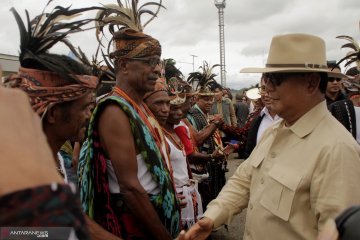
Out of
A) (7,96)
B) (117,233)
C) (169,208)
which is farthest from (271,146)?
(7,96)

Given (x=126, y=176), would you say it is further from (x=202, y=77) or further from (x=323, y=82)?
(x=202, y=77)

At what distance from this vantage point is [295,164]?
205 centimetres

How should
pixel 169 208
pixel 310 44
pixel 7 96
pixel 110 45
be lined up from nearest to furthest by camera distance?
1. pixel 7 96
2. pixel 310 44
3. pixel 169 208
4. pixel 110 45

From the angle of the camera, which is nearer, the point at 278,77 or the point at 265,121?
the point at 278,77

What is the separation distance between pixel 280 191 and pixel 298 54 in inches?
33.4

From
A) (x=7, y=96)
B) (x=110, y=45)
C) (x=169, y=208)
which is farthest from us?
(x=110, y=45)

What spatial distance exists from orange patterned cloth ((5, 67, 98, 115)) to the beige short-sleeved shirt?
1167 millimetres

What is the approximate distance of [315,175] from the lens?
192 centimetres

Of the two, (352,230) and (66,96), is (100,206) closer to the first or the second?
(66,96)

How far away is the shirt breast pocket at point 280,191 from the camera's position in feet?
6.49

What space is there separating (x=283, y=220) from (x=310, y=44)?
1.08m

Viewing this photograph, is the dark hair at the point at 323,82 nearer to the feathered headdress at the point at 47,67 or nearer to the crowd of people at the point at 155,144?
the crowd of people at the point at 155,144

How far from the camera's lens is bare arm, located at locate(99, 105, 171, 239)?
7.32 feet

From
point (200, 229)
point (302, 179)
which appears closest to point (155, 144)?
point (200, 229)
